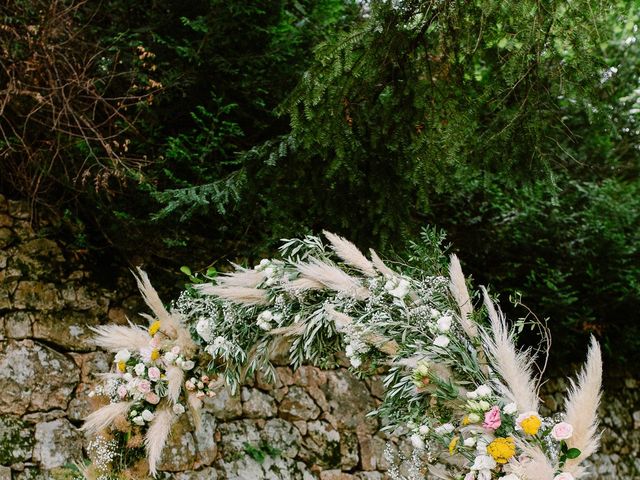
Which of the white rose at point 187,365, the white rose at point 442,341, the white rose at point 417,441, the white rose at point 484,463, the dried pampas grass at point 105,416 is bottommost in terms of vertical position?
the dried pampas grass at point 105,416

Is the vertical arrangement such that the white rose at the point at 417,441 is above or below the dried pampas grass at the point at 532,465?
below

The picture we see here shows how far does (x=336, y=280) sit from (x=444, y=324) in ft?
1.32

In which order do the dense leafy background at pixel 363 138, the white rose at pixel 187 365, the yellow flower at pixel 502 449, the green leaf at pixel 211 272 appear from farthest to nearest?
the dense leafy background at pixel 363 138 → the green leaf at pixel 211 272 → the white rose at pixel 187 365 → the yellow flower at pixel 502 449

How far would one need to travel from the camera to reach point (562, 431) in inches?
53.9

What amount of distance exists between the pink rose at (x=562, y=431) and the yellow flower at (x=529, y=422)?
4 centimetres

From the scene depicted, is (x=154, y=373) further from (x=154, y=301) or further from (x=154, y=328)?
(x=154, y=301)

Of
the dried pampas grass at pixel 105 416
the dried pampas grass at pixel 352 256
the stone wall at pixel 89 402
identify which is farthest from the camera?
the stone wall at pixel 89 402

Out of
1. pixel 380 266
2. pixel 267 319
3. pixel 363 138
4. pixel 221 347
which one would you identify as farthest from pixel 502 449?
pixel 363 138

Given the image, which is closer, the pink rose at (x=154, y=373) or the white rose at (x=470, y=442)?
the white rose at (x=470, y=442)

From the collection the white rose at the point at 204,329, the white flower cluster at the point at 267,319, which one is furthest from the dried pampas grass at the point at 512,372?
the white rose at the point at 204,329

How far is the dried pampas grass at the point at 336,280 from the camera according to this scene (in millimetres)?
1896

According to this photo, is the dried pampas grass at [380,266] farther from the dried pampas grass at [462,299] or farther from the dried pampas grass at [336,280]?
the dried pampas grass at [462,299]

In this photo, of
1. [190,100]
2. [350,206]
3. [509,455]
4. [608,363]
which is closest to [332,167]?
[350,206]

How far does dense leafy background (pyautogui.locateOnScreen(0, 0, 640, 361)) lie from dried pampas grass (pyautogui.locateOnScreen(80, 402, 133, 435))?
1162mm
